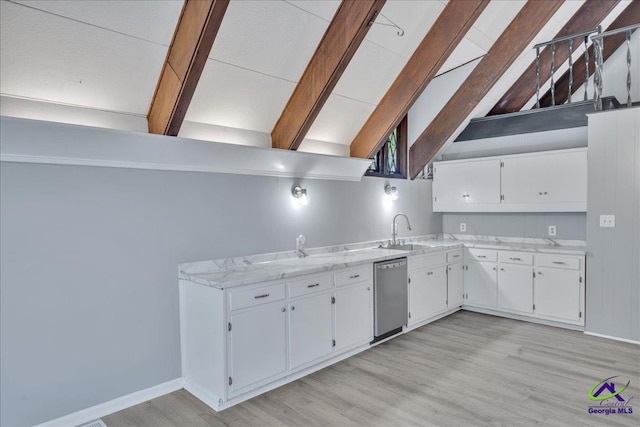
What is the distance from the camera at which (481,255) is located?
186 inches

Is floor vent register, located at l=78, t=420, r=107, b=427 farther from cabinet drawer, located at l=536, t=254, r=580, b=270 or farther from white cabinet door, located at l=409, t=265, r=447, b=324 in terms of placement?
cabinet drawer, located at l=536, t=254, r=580, b=270

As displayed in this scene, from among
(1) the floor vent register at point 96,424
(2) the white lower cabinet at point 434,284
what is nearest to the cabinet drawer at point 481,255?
(2) the white lower cabinet at point 434,284

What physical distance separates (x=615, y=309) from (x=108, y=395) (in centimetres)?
447

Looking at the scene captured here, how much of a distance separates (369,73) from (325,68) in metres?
0.71

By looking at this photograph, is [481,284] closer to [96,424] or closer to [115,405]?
[115,405]

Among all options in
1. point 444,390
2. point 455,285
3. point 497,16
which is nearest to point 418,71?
point 497,16

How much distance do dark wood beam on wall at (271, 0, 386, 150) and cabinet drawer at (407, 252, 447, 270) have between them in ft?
5.74

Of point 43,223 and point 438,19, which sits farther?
point 438,19

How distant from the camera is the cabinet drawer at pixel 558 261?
158 inches

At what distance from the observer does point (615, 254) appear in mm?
3773

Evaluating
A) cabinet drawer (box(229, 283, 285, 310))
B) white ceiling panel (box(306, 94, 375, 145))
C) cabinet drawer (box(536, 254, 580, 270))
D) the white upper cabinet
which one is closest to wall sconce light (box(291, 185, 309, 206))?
white ceiling panel (box(306, 94, 375, 145))

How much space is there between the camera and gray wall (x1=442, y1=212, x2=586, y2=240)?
4.50 m

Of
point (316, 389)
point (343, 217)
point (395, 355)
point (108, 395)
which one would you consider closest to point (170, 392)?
point (108, 395)

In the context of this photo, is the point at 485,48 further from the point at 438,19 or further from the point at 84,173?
the point at 84,173
